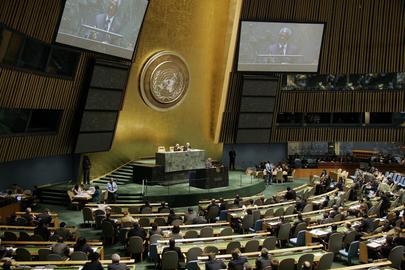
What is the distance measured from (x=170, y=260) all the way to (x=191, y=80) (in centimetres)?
1537

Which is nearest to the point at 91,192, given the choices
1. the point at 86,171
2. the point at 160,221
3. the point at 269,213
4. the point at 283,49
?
the point at 86,171

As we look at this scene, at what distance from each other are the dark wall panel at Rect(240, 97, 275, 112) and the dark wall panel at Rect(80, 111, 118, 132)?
7310 mm

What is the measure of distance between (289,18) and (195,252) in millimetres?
→ 16715

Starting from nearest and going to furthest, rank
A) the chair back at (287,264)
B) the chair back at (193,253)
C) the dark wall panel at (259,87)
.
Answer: the chair back at (287,264) < the chair back at (193,253) < the dark wall panel at (259,87)

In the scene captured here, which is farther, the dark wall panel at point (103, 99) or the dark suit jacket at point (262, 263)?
the dark wall panel at point (103, 99)

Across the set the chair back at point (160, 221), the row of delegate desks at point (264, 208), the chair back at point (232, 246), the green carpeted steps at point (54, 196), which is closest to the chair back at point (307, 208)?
the row of delegate desks at point (264, 208)

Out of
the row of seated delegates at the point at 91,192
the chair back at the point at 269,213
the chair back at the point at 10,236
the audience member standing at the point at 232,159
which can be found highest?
the audience member standing at the point at 232,159

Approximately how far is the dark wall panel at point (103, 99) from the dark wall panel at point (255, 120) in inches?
286

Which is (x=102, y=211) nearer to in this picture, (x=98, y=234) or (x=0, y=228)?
(x=98, y=234)

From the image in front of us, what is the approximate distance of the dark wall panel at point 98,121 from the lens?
18.6 meters

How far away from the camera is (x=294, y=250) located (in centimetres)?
978

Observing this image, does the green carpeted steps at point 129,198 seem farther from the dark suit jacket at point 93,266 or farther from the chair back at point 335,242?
the dark suit jacket at point 93,266

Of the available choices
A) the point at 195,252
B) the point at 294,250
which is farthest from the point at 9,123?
the point at 294,250

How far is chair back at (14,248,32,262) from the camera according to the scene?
30.5ft
